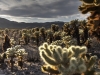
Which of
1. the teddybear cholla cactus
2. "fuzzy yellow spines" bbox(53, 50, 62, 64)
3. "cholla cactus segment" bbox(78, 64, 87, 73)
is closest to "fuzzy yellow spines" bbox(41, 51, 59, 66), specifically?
the teddybear cholla cactus

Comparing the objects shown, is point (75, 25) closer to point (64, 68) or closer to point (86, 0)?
point (86, 0)

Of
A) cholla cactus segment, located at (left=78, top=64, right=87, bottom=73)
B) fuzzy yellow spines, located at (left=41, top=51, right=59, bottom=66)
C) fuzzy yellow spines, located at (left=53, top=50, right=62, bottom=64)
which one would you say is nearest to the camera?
cholla cactus segment, located at (left=78, top=64, right=87, bottom=73)

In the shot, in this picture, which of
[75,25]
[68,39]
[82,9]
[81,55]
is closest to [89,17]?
[82,9]

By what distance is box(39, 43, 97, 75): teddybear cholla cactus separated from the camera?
16.1 feet

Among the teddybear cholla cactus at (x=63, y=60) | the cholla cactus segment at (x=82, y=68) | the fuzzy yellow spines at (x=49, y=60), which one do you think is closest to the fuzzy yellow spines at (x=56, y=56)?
the teddybear cholla cactus at (x=63, y=60)

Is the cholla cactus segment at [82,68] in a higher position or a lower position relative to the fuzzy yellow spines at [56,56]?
lower

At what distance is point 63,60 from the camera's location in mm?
5184

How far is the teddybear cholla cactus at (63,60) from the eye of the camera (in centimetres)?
490

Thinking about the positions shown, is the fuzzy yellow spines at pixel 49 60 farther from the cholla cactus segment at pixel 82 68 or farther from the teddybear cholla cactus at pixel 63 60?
the cholla cactus segment at pixel 82 68

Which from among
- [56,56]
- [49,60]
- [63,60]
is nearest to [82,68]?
[63,60]

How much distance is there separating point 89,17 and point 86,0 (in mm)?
695

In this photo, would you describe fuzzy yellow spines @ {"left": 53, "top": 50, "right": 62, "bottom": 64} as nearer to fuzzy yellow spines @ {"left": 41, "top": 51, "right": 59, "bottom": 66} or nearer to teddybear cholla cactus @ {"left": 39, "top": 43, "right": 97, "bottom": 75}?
teddybear cholla cactus @ {"left": 39, "top": 43, "right": 97, "bottom": 75}

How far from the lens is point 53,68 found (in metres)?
5.47

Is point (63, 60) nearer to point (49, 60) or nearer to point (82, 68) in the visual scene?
point (49, 60)
